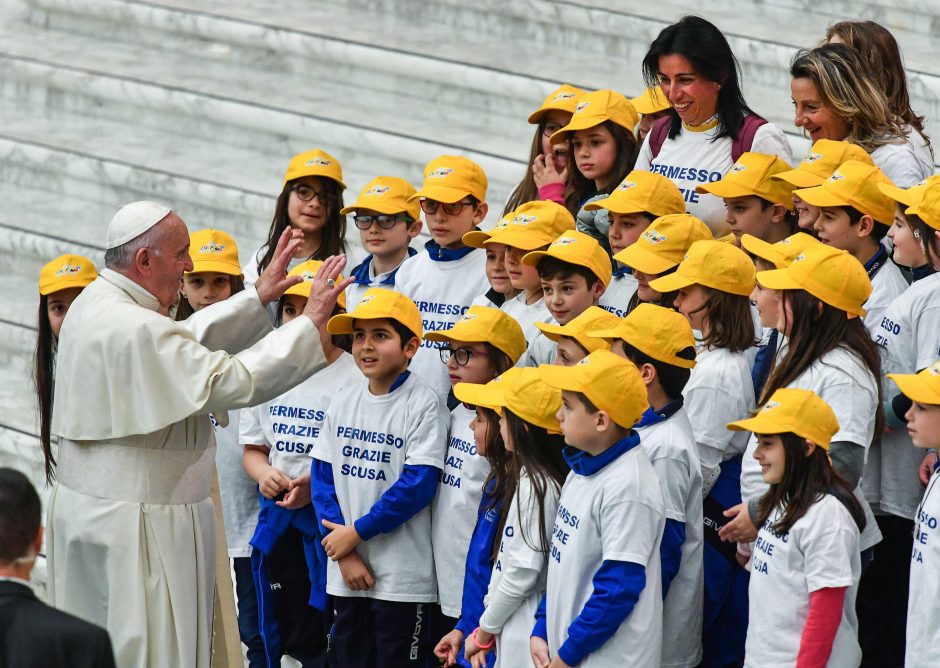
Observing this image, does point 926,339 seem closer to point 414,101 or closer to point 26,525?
point 26,525

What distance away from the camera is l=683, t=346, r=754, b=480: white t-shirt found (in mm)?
4371

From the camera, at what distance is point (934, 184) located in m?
4.36

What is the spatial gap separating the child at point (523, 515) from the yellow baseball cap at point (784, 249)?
775 mm

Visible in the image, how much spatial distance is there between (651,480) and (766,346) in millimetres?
804

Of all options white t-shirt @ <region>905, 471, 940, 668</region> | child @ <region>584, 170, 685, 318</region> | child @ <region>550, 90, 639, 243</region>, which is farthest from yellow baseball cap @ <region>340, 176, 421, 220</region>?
white t-shirt @ <region>905, 471, 940, 668</region>

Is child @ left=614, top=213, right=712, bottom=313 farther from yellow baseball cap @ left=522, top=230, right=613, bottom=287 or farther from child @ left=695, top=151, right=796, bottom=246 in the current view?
child @ left=695, top=151, right=796, bottom=246

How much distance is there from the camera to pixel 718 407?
4.38 m

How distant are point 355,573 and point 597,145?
5.77 feet

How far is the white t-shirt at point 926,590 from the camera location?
3.73m

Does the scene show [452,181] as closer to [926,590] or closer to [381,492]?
[381,492]

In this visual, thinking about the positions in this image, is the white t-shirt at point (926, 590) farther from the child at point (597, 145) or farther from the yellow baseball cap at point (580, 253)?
the child at point (597, 145)

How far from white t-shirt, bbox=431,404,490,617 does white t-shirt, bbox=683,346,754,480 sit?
0.70 m

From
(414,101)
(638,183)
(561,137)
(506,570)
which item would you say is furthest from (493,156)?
(506,570)

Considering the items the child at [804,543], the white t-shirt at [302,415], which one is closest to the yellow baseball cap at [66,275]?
the white t-shirt at [302,415]
